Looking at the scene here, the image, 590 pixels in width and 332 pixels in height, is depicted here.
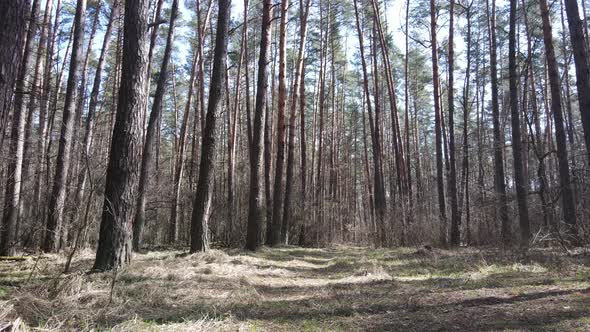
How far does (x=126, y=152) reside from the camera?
17.3ft

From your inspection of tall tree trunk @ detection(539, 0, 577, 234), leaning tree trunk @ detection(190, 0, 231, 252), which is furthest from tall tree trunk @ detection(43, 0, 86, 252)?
tall tree trunk @ detection(539, 0, 577, 234)

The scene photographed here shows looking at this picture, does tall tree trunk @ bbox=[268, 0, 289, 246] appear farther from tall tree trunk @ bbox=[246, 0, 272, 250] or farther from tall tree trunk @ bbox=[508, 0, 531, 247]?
tall tree trunk @ bbox=[508, 0, 531, 247]

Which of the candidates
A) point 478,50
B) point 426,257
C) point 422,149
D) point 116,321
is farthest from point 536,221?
point 422,149

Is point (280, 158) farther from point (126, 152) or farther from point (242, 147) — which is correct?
point (242, 147)

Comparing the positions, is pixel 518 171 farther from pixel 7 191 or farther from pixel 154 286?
pixel 7 191

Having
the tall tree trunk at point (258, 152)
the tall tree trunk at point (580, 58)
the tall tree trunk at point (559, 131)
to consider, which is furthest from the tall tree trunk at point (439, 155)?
the tall tree trunk at point (258, 152)

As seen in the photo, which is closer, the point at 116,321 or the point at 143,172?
the point at 116,321

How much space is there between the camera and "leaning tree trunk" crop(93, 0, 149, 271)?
5113 millimetres

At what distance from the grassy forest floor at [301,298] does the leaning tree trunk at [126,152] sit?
0.42 metres

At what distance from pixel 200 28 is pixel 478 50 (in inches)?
611

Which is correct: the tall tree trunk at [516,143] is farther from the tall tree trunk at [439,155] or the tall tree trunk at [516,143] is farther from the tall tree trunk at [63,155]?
the tall tree trunk at [63,155]

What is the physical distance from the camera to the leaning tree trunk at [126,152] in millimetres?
5113

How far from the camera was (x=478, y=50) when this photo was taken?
22.0 meters

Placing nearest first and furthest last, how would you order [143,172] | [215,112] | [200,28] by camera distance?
[215,112] < [143,172] < [200,28]
